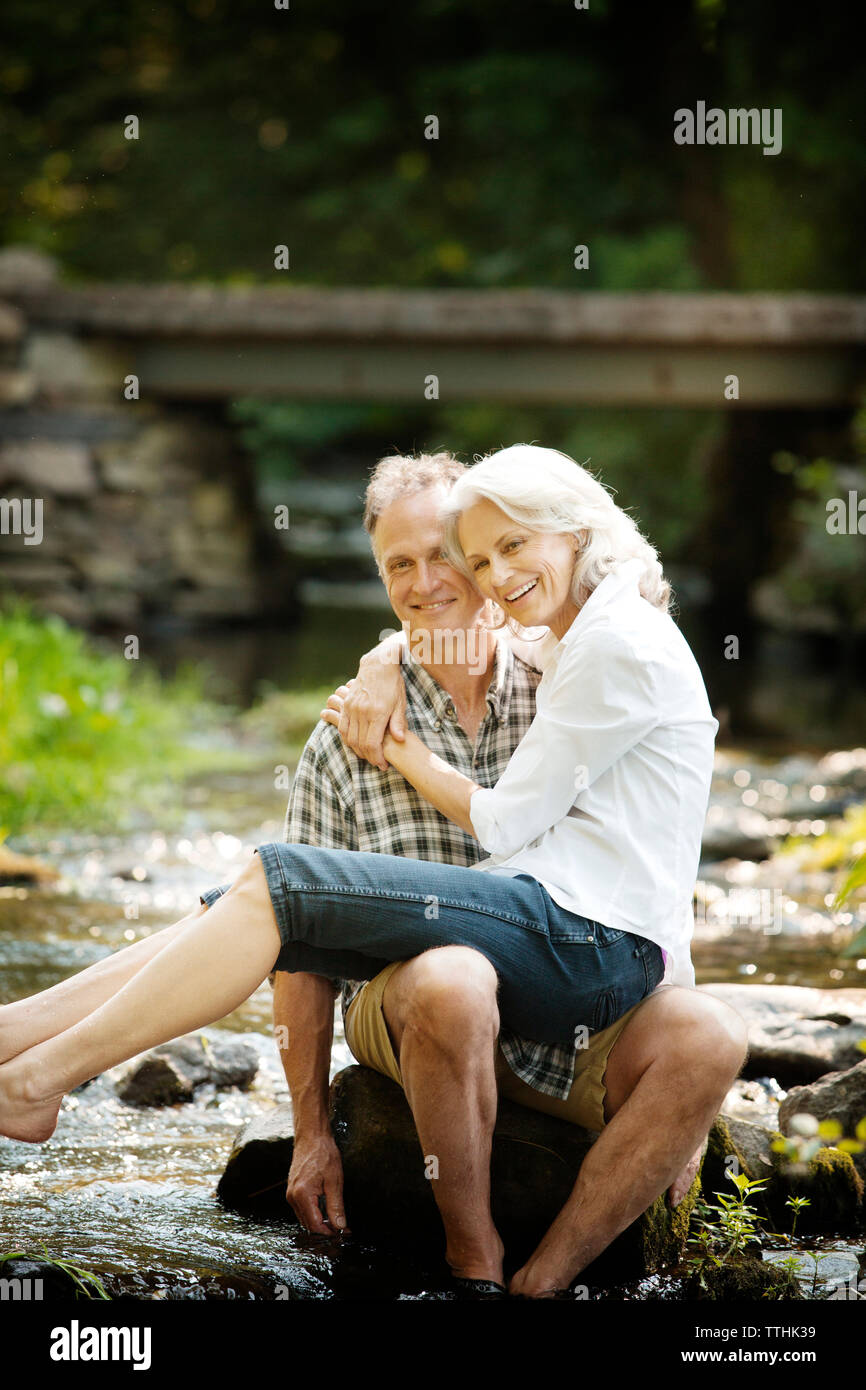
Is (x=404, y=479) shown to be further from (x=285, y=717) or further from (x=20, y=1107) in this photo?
(x=285, y=717)

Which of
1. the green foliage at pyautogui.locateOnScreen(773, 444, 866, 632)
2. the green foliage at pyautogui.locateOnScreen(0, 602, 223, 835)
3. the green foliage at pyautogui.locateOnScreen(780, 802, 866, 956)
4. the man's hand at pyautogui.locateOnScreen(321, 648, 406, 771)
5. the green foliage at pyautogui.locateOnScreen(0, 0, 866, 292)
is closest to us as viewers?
the man's hand at pyautogui.locateOnScreen(321, 648, 406, 771)

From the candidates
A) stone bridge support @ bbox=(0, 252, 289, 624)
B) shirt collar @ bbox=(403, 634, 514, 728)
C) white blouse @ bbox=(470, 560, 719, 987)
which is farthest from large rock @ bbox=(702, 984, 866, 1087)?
stone bridge support @ bbox=(0, 252, 289, 624)

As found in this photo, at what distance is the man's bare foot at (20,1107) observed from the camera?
2.76 meters

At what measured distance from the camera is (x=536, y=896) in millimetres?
2680

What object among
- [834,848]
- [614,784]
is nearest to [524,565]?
[614,784]

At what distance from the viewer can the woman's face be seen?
290cm

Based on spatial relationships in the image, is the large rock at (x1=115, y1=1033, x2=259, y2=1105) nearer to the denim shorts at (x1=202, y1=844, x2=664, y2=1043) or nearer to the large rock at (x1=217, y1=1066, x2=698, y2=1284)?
the large rock at (x1=217, y1=1066, x2=698, y2=1284)

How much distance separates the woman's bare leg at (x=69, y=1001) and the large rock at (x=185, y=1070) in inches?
33.8

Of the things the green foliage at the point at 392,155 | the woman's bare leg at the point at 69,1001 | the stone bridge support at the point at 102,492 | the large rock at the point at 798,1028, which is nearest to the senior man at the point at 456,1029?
the woman's bare leg at the point at 69,1001

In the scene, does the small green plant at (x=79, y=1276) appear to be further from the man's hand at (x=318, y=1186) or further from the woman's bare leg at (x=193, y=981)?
the man's hand at (x=318, y=1186)

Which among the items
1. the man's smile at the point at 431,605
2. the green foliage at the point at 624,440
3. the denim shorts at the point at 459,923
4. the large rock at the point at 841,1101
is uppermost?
the green foliage at the point at 624,440

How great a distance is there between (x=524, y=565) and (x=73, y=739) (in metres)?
5.28

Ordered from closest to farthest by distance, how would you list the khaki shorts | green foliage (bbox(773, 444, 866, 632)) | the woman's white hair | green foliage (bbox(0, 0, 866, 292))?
the khaki shorts → the woman's white hair → green foliage (bbox(773, 444, 866, 632)) → green foliage (bbox(0, 0, 866, 292))

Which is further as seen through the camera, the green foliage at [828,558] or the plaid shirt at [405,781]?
the green foliage at [828,558]
